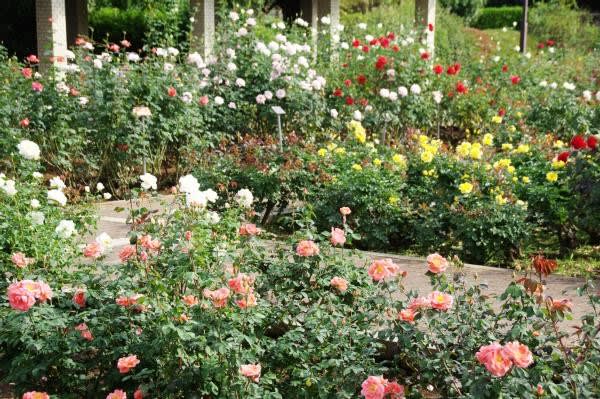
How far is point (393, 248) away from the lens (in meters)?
6.05

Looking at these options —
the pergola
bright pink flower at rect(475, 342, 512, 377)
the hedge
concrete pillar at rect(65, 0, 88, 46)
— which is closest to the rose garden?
bright pink flower at rect(475, 342, 512, 377)

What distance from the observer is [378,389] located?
108 inches

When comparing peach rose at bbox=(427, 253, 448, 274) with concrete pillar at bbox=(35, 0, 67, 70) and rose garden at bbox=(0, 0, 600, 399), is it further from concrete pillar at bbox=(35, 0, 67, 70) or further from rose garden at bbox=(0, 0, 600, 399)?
concrete pillar at bbox=(35, 0, 67, 70)

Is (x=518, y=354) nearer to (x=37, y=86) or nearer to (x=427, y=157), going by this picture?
(x=427, y=157)

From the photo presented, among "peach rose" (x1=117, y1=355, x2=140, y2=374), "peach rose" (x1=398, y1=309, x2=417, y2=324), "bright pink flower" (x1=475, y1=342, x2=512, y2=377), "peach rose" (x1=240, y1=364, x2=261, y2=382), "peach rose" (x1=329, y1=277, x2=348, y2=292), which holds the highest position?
"bright pink flower" (x1=475, y1=342, x2=512, y2=377)

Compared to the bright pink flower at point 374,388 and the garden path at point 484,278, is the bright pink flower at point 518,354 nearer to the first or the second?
the bright pink flower at point 374,388

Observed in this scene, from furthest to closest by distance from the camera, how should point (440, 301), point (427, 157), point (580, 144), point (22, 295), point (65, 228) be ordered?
point (427, 157)
point (580, 144)
point (65, 228)
point (22, 295)
point (440, 301)

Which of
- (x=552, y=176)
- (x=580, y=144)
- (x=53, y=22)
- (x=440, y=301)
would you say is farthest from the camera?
(x=53, y=22)

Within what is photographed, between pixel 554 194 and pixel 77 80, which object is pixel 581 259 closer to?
pixel 554 194

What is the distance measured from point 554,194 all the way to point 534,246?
0.49 meters

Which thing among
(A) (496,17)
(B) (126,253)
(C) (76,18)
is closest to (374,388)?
(B) (126,253)

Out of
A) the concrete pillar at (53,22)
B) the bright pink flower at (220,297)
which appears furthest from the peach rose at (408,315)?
the concrete pillar at (53,22)

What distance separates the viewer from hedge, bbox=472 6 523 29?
3444 cm

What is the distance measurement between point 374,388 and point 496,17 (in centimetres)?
3433
